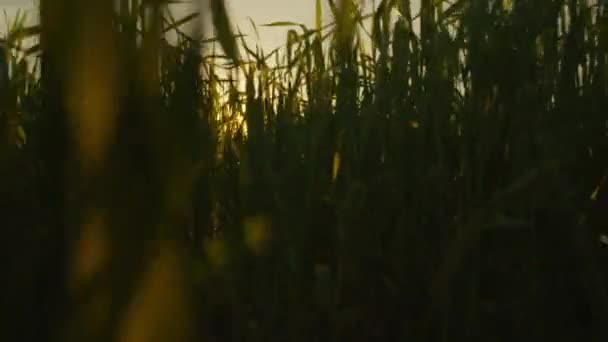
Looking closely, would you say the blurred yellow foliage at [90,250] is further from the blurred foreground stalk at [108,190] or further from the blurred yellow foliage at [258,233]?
the blurred yellow foliage at [258,233]

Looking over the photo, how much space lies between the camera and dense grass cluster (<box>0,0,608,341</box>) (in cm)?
69

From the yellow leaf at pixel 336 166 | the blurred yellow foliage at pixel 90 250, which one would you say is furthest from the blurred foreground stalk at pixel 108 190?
the yellow leaf at pixel 336 166

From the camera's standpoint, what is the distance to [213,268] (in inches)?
29.0

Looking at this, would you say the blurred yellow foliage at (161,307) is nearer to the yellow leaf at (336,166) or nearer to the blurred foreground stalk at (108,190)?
the blurred foreground stalk at (108,190)

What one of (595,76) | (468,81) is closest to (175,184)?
(468,81)

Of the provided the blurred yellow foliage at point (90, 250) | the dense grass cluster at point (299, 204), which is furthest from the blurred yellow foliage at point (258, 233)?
the blurred yellow foliage at point (90, 250)

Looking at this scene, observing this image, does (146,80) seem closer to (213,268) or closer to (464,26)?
(213,268)

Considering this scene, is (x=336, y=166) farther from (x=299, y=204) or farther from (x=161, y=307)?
(x=161, y=307)

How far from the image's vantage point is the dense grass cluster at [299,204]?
2.27 ft

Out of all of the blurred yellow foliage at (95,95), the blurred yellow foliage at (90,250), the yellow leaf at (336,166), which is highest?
the blurred yellow foliage at (95,95)

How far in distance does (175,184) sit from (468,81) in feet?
1.15

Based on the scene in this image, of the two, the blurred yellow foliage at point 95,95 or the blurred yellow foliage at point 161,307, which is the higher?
the blurred yellow foliage at point 95,95

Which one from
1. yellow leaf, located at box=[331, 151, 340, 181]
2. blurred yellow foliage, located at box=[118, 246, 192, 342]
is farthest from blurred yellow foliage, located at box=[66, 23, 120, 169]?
yellow leaf, located at box=[331, 151, 340, 181]

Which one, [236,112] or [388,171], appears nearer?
[388,171]
